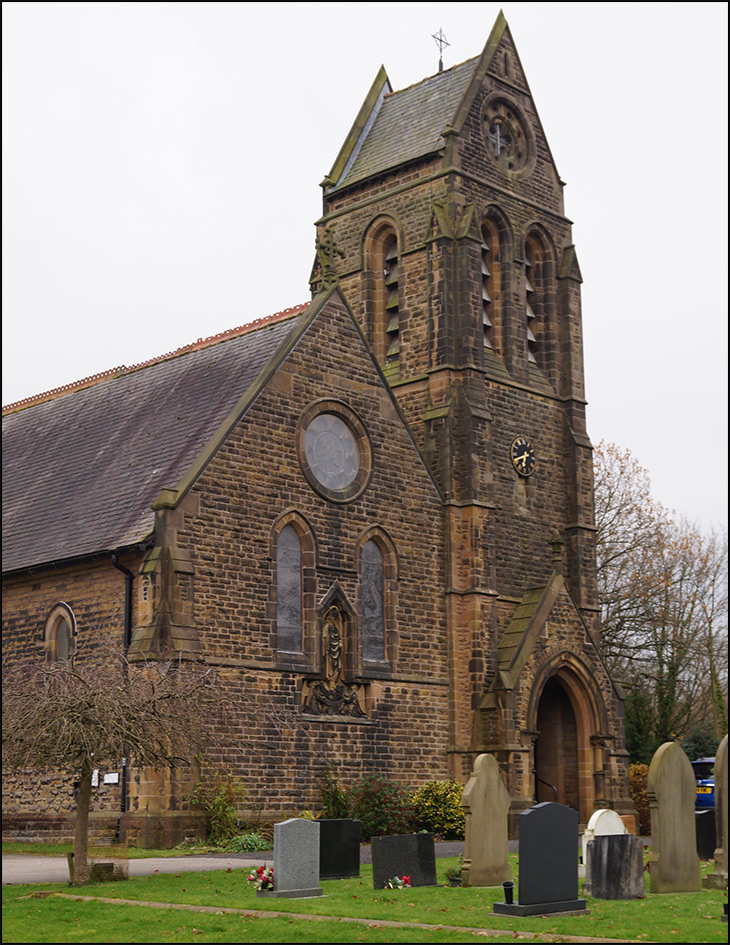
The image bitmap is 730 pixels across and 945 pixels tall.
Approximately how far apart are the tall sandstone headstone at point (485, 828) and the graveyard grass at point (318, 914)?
399 millimetres

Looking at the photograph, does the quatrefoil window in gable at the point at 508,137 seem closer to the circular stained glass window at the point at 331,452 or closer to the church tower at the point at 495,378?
the church tower at the point at 495,378

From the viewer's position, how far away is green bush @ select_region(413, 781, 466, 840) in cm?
2772

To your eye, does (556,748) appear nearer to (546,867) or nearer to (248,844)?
(248,844)

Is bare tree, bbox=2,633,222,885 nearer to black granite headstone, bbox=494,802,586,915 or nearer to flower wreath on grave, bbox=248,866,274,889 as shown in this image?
flower wreath on grave, bbox=248,866,274,889

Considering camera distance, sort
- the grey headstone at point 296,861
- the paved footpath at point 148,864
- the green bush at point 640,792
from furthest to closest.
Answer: the green bush at point 640,792, the paved footpath at point 148,864, the grey headstone at point 296,861

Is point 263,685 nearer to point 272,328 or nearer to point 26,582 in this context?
point 26,582

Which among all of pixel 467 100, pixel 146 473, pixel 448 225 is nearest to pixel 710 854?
pixel 146 473

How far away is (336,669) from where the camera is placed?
28297 mm

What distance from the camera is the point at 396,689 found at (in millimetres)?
29594

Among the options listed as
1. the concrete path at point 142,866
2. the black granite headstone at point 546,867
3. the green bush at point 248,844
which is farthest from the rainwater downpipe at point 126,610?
the black granite headstone at point 546,867

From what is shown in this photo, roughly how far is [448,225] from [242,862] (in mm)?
18562

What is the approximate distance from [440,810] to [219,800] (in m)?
5.44

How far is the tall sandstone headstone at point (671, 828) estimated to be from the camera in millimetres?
17500

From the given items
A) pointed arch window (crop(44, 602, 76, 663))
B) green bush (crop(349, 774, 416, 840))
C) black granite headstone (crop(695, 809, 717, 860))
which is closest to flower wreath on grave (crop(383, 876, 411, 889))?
black granite headstone (crop(695, 809, 717, 860))
